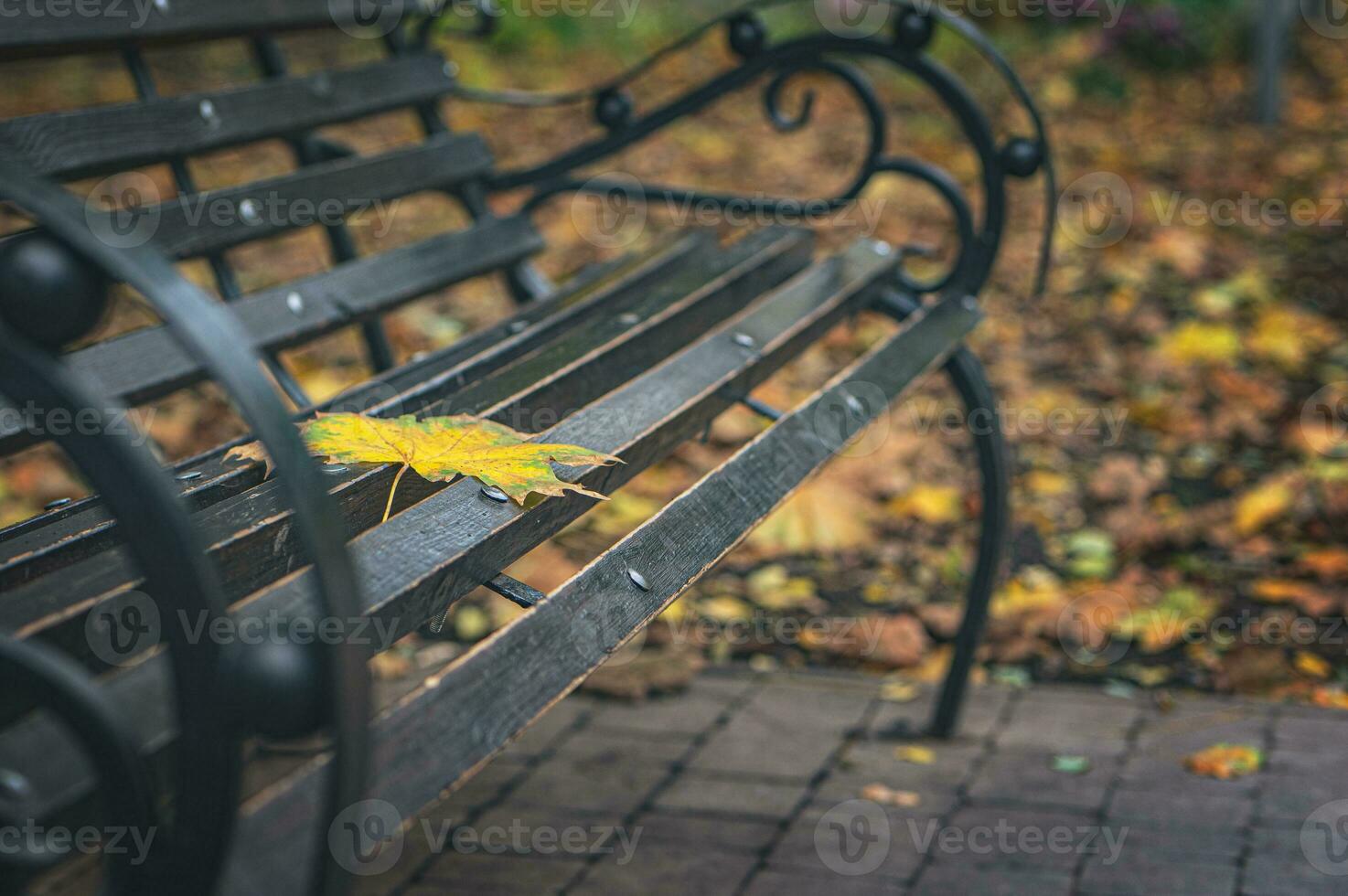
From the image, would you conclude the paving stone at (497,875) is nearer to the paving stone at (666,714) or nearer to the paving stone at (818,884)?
the paving stone at (818,884)

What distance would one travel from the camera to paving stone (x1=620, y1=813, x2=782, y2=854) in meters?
1.89

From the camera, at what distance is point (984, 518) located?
2078 mm

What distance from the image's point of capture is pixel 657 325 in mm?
1745

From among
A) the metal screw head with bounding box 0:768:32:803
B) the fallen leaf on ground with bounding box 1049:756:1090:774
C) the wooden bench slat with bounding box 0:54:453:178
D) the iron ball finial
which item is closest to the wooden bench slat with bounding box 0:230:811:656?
the metal screw head with bounding box 0:768:32:803

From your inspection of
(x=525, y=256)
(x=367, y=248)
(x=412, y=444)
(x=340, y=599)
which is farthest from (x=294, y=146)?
(x=367, y=248)

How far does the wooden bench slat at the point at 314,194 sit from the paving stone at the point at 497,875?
94 cm

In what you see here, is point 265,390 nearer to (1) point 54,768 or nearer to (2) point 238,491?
(1) point 54,768

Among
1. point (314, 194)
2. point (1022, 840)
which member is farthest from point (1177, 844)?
point (314, 194)

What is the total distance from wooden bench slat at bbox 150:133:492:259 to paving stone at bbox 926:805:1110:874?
1321 millimetres

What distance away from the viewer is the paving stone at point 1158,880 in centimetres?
167

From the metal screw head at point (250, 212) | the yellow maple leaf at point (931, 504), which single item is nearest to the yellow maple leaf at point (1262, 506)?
the yellow maple leaf at point (931, 504)

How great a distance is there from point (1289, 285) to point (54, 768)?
3.70 metres

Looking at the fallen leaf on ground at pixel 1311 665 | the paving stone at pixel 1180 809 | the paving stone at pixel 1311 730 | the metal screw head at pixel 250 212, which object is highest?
the metal screw head at pixel 250 212

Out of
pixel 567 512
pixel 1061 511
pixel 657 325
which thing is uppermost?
pixel 657 325
